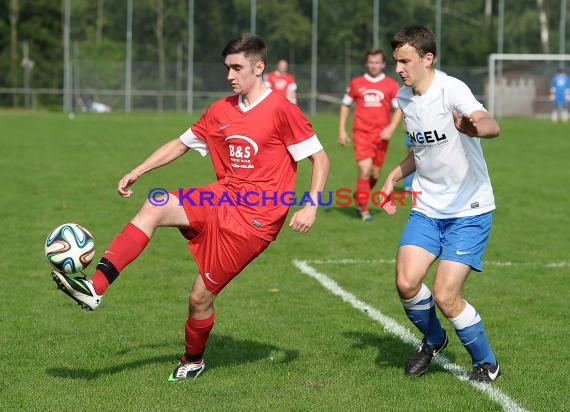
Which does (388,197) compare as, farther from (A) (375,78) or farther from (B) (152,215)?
(A) (375,78)

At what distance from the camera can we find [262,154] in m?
6.04

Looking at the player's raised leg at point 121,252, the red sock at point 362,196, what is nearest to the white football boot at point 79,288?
the player's raised leg at point 121,252

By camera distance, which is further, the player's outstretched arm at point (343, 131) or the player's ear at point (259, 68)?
the player's outstretched arm at point (343, 131)

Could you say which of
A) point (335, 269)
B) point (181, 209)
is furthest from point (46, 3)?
point (181, 209)

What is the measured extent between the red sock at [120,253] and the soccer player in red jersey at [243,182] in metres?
0.24

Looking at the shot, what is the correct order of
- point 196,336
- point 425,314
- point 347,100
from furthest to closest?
point 347,100
point 425,314
point 196,336

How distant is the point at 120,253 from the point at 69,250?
0.92 feet

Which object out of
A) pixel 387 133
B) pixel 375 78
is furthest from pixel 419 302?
pixel 375 78

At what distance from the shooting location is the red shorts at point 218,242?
19.6ft

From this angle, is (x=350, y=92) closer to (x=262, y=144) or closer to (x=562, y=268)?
(x=562, y=268)

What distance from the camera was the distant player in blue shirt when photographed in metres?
41.2

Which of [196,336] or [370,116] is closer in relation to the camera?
[196,336]

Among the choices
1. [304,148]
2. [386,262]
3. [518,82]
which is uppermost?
[304,148]

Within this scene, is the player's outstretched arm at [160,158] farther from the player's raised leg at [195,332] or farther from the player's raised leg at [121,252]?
the player's raised leg at [195,332]
